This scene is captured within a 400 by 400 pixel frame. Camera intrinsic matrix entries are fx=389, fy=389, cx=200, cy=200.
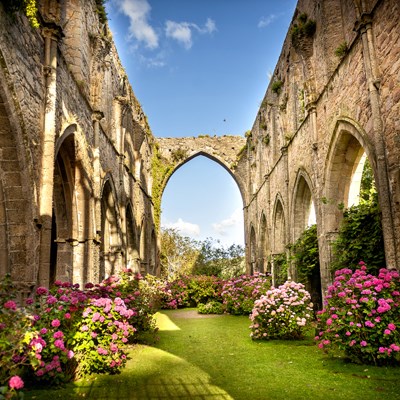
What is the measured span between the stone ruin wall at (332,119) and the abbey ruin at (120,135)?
29mm

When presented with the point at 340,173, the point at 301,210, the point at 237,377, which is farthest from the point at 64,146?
the point at 301,210

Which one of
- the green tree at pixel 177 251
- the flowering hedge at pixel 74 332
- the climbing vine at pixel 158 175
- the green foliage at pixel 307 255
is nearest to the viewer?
the flowering hedge at pixel 74 332

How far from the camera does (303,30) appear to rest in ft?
34.2

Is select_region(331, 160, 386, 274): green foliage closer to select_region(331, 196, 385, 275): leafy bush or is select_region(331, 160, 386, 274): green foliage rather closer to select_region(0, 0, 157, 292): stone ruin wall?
select_region(331, 196, 385, 275): leafy bush

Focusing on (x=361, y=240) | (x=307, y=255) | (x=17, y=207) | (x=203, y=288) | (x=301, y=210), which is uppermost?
(x=301, y=210)

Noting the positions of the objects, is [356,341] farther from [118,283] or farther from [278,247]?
A: [278,247]

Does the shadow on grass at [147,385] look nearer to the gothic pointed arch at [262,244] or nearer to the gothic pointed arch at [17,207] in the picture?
the gothic pointed arch at [17,207]

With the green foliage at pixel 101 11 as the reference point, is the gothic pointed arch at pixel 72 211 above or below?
below

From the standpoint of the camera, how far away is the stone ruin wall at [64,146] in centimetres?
558

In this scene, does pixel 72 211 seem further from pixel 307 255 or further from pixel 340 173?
pixel 340 173

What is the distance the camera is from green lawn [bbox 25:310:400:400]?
13.0 ft

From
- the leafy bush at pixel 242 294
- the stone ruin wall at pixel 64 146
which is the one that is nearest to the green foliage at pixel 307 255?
the leafy bush at pixel 242 294

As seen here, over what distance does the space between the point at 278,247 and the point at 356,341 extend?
1052 centimetres

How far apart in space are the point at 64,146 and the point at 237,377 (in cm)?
637
